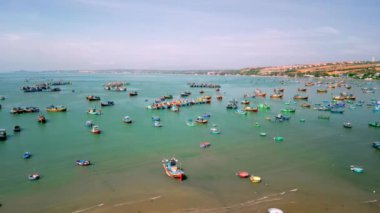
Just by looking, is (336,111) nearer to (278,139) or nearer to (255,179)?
(278,139)

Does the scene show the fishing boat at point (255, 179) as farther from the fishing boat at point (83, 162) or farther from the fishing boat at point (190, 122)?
the fishing boat at point (190, 122)

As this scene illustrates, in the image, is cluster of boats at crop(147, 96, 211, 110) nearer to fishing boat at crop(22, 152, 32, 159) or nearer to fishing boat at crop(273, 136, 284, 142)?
fishing boat at crop(273, 136, 284, 142)

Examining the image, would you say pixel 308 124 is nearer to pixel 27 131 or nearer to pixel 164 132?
pixel 164 132

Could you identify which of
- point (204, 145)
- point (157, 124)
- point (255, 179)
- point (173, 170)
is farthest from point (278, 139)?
point (157, 124)

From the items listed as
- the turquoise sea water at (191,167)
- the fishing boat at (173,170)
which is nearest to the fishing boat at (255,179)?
the turquoise sea water at (191,167)

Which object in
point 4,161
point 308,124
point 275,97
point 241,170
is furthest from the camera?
point 275,97

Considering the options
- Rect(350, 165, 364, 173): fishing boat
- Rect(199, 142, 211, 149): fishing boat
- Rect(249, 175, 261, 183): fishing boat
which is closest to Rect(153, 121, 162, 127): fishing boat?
Rect(199, 142, 211, 149): fishing boat

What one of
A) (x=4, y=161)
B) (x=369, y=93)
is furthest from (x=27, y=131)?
(x=369, y=93)
